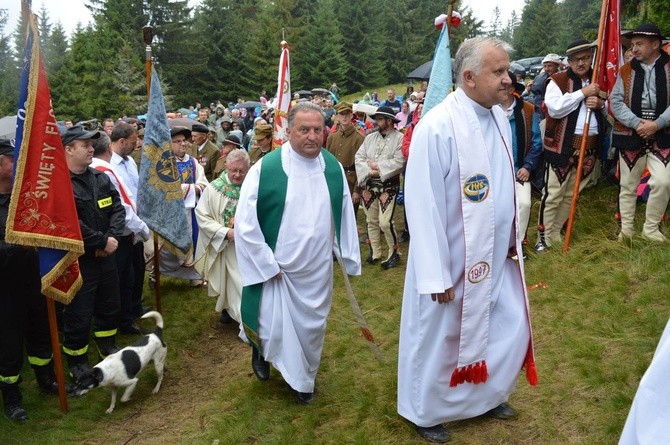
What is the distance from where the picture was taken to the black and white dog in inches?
180

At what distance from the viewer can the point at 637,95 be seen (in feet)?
19.5

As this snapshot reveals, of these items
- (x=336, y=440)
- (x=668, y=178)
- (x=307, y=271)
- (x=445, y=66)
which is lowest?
(x=336, y=440)

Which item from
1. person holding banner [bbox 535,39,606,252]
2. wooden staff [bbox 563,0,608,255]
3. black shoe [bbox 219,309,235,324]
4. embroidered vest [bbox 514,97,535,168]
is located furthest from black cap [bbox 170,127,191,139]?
wooden staff [bbox 563,0,608,255]

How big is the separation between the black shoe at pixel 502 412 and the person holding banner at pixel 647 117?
3.17 meters

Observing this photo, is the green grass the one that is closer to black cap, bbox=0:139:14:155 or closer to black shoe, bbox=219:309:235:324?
black shoe, bbox=219:309:235:324

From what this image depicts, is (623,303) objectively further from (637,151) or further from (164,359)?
(164,359)

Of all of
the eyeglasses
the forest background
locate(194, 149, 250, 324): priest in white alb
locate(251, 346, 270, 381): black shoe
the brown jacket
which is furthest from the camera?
the forest background

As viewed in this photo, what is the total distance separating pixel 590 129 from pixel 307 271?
4030 millimetres

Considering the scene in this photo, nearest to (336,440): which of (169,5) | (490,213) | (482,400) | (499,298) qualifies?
(482,400)

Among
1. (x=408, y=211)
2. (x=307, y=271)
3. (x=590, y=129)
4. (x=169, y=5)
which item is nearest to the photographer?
(x=408, y=211)

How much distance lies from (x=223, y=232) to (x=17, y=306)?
200 centimetres

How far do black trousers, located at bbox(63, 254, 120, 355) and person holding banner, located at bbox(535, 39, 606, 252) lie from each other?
16.0ft

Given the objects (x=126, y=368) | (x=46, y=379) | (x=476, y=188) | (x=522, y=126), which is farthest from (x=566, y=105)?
(x=46, y=379)

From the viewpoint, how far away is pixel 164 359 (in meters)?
5.17
